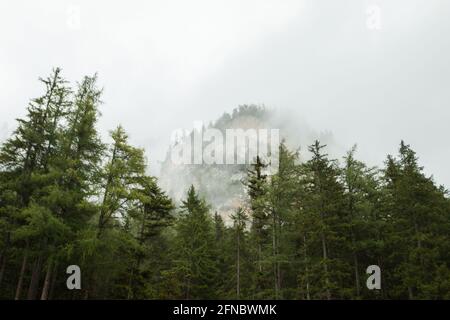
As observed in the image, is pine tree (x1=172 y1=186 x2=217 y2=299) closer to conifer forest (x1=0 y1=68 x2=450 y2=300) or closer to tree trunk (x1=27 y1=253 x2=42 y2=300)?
conifer forest (x1=0 y1=68 x2=450 y2=300)

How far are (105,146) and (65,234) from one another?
5.87 metres

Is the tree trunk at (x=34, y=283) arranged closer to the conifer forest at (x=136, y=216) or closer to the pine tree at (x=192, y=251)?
the conifer forest at (x=136, y=216)

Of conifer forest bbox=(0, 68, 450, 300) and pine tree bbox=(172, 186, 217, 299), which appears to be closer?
conifer forest bbox=(0, 68, 450, 300)

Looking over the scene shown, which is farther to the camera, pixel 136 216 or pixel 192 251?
pixel 192 251

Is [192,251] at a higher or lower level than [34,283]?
higher

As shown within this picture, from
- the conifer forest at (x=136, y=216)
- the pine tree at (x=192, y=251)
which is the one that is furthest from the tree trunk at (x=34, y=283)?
the pine tree at (x=192, y=251)

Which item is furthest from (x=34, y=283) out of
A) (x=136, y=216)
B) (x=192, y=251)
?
(x=192, y=251)

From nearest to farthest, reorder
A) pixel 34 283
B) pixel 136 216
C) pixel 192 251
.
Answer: pixel 34 283, pixel 136 216, pixel 192 251

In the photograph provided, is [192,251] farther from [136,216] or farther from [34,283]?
[34,283]

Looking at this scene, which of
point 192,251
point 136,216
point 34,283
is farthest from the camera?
point 192,251

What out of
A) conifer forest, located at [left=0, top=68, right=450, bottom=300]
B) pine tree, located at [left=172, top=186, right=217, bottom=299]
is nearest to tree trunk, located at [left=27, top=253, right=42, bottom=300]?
conifer forest, located at [left=0, top=68, right=450, bottom=300]

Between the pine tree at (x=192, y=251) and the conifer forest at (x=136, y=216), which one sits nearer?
the conifer forest at (x=136, y=216)
